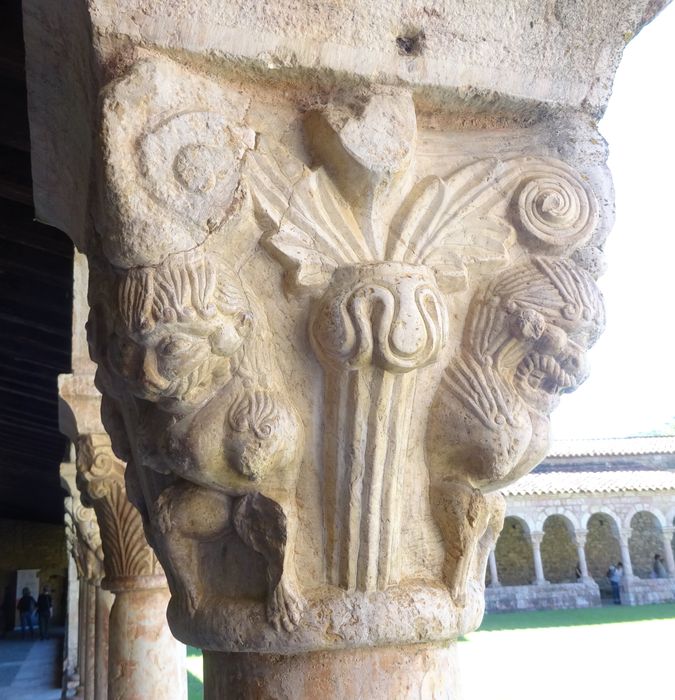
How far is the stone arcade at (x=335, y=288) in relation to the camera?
0.96 metres

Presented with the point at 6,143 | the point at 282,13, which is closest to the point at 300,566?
the point at 282,13

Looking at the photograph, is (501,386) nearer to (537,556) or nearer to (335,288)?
(335,288)

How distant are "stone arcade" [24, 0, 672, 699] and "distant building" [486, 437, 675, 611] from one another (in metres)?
14.0

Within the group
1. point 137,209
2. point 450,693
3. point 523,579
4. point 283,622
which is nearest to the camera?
point 137,209

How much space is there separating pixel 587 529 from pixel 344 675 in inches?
679

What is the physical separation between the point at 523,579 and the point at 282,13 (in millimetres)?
17600

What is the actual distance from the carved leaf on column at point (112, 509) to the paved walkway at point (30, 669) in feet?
17.4

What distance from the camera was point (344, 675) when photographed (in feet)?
3.43

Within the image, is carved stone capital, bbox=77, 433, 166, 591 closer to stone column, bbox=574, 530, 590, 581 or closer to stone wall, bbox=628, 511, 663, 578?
stone column, bbox=574, 530, 590, 581

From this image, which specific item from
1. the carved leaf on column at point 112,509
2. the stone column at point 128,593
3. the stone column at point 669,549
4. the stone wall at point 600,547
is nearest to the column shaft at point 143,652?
the stone column at point 128,593

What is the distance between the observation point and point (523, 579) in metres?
17.0

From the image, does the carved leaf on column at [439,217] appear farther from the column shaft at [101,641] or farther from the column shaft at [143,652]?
the column shaft at [101,641]

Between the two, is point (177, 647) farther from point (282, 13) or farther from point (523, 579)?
point (523, 579)

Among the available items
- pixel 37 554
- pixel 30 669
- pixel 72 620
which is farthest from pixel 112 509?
pixel 37 554
